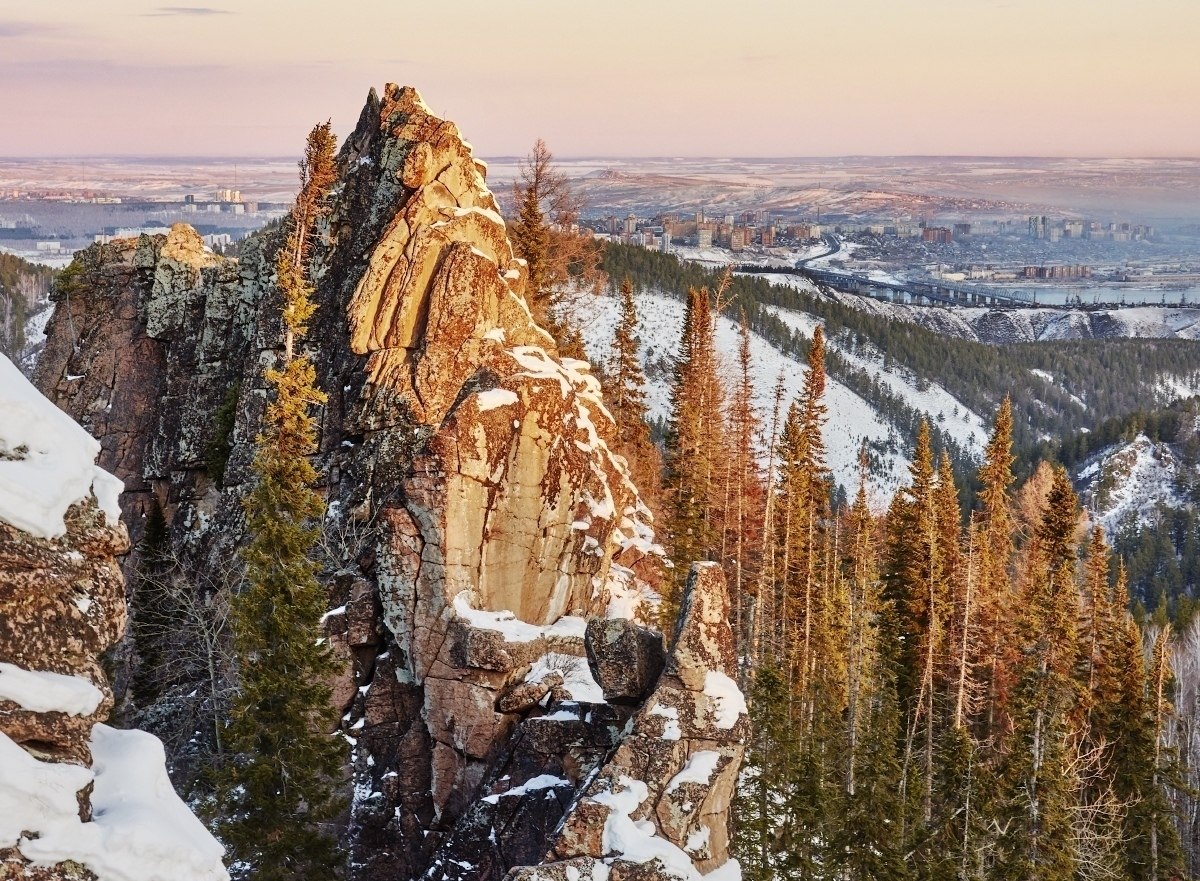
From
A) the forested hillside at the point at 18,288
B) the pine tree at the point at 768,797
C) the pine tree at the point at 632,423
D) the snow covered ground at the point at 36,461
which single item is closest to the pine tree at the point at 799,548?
the pine tree at the point at 632,423

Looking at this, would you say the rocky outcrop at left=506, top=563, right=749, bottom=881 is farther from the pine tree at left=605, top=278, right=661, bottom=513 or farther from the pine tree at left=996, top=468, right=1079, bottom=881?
the pine tree at left=605, top=278, right=661, bottom=513

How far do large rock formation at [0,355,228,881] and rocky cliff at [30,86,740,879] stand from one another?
1374 cm

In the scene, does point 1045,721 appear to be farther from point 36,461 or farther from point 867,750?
point 36,461

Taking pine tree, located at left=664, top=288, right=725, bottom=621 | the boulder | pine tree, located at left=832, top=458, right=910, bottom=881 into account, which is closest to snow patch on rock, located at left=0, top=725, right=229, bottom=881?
the boulder

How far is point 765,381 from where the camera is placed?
557 feet

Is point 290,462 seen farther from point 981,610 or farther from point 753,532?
point 981,610

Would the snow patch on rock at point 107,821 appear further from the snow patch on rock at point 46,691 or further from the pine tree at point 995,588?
the pine tree at point 995,588

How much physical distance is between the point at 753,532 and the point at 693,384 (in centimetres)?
1026

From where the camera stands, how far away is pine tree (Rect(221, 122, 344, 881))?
28.7 metres

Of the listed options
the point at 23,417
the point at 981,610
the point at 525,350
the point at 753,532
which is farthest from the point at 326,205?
the point at 981,610

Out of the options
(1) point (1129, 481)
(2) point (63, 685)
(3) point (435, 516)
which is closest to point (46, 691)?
(2) point (63, 685)

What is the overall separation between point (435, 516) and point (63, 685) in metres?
21.8

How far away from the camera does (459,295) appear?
38.7 meters

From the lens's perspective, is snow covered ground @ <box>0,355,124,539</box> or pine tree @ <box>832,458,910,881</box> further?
pine tree @ <box>832,458,910,881</box>
